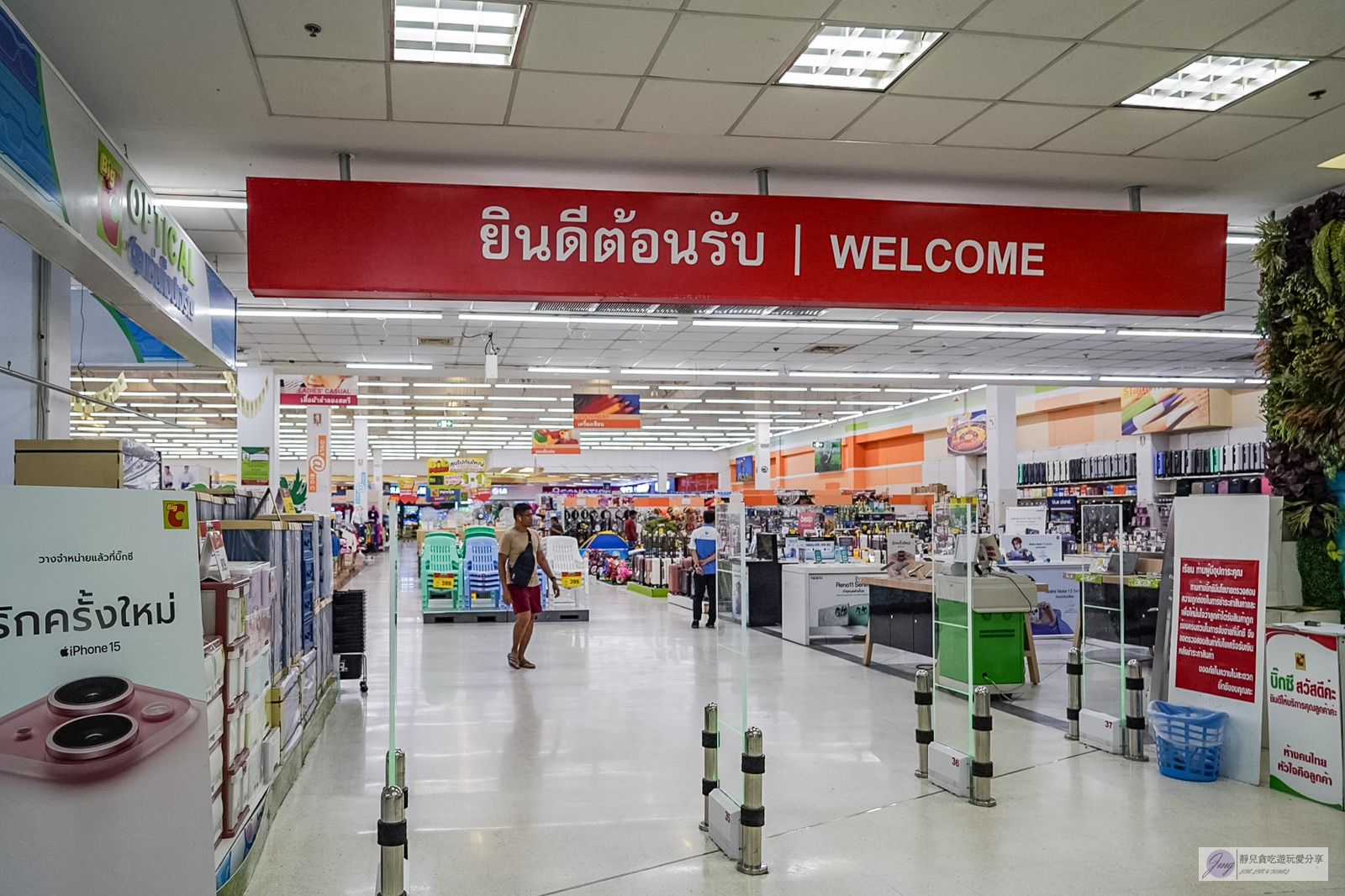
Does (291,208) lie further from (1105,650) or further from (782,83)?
(1105,650)

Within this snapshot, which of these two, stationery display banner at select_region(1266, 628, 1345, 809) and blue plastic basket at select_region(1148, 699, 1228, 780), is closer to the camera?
stationery display banner at select_region(1266, 628, 1345, 809)

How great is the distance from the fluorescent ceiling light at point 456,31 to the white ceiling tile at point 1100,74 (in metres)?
2.48

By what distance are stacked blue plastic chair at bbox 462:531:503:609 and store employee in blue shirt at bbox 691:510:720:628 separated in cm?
278

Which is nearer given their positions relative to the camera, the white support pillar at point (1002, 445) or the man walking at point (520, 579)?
the man walking at point (520, 579)

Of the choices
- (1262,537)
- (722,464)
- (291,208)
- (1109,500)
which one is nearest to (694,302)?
(291,208)

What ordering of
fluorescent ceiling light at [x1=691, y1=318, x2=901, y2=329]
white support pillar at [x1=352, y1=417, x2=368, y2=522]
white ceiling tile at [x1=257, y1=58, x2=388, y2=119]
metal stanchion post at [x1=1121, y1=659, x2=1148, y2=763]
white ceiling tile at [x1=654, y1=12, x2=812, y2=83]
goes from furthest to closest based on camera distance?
white support pillar at [x1=352, y1=417, x2=368, y2=522] < fluorescent ceiling light at [x1=691, y1=318, x2=901, y2=329] < metal stanchion post at [x1=1121, y1=659, x2=1148, y2=763] < white ceiling tile at [x1=257, y1=58, x2=388, y2=119] < white ceiling tile at [x1=654, y1=12, x2=812, y2=83]

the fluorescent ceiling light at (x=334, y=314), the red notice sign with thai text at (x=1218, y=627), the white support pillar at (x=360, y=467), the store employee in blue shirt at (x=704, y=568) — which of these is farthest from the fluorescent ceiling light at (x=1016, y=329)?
the white support pillar at (x=360, y=467)

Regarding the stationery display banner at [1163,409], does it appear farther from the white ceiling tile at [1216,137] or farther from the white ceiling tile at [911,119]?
the white ceiling tile at [911,119]

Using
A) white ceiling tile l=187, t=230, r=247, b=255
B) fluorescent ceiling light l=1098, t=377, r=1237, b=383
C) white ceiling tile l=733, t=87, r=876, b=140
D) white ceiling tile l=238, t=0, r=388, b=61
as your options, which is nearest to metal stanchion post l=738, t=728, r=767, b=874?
white ceiling tile l=733, t=87, r=876, b=140

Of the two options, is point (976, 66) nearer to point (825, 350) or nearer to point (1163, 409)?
point (825, 350)

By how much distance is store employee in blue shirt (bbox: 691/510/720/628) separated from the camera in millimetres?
12906

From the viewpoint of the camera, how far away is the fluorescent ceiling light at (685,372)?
15555 millimetres

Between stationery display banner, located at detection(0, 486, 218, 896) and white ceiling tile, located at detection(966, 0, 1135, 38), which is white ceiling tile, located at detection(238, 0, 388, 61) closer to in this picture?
stationery display banner, located at detection(0, 486, 218, 896)

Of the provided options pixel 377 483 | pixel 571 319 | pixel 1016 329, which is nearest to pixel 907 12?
pixel 571 319
